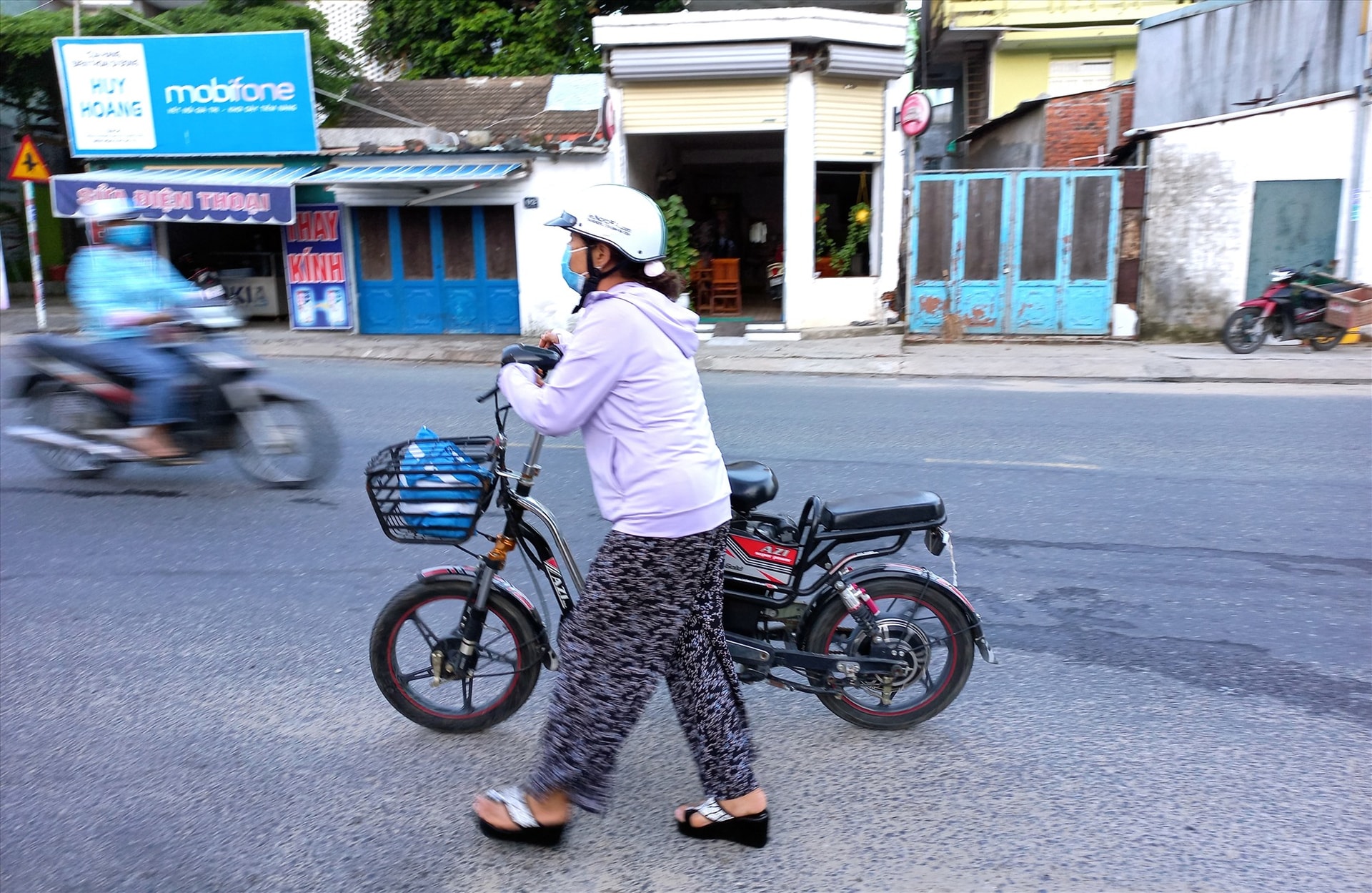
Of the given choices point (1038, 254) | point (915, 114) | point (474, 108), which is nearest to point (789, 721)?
point (1038, 254)

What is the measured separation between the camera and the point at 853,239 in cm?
1560

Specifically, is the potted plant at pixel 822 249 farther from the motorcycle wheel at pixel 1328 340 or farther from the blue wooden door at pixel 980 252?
the motorcycle wheel at pixel 1328 340

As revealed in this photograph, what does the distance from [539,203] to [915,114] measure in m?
5.59

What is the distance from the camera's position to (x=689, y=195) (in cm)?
2033

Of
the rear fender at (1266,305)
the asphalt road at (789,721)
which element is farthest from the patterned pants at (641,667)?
the rear fender at (1266,305)

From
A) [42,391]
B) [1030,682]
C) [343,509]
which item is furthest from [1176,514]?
[42,391]

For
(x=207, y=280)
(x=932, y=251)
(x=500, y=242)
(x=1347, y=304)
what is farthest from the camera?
(x=207, y=280)

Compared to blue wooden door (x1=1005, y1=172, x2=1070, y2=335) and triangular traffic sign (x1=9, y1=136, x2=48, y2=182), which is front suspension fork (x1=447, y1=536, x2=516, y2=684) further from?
triangular traffic sign (x1=9, y1=136, x2=48, y2=182)

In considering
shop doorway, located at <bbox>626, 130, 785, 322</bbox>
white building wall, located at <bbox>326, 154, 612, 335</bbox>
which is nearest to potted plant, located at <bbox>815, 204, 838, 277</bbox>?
shop doorway, located at <bbox>626, 130, 785, 322</bbox>

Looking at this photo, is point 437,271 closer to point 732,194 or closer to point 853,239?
point 853,239

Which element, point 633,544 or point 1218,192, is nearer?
point 633,544

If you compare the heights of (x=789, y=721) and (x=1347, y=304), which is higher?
(x=1347, y=304)

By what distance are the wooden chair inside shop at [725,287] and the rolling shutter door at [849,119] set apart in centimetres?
237

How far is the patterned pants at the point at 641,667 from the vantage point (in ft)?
9.27
